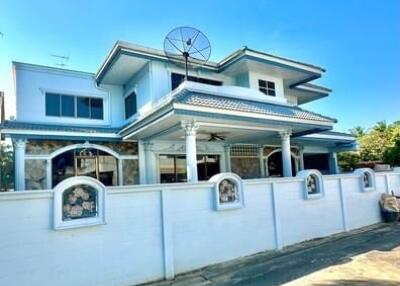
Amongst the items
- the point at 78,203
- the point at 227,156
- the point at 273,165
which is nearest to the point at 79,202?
the point at 78,203

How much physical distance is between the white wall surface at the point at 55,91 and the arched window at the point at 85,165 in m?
1.59

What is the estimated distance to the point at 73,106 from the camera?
513 inches

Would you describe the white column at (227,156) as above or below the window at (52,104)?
below

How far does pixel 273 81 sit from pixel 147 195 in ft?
32.7

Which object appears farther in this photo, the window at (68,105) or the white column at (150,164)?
the window at (68,105)

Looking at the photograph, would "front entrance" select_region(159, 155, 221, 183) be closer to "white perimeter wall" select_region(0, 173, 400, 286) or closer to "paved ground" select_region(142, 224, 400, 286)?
"white perimeter wall" select_region(0, 173, 400, 286)

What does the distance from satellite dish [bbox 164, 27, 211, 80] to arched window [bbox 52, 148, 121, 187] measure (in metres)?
4.67

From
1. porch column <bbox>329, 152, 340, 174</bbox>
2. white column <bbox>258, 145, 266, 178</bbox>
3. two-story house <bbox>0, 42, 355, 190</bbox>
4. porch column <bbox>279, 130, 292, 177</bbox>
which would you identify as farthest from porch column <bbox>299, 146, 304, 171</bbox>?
porch column <bbox>279, 130, 292, 177</bbox>

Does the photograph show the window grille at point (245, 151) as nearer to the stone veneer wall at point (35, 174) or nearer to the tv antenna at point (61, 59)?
the stone veneer wall at point (35, 174)

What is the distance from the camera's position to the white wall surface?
39.6ft

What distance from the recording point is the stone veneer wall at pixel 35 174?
35.9 feet

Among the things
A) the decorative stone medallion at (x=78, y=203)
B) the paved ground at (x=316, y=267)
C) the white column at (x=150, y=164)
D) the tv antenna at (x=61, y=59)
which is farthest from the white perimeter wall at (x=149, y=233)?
the tv antenna at (x=61, y=59)

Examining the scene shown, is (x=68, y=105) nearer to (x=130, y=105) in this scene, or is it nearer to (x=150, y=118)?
(x=130, y=105)

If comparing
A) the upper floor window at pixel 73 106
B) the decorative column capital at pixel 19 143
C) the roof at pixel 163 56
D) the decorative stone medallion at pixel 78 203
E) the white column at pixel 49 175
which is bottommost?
the decorative stone medallion at pixel 78 203
